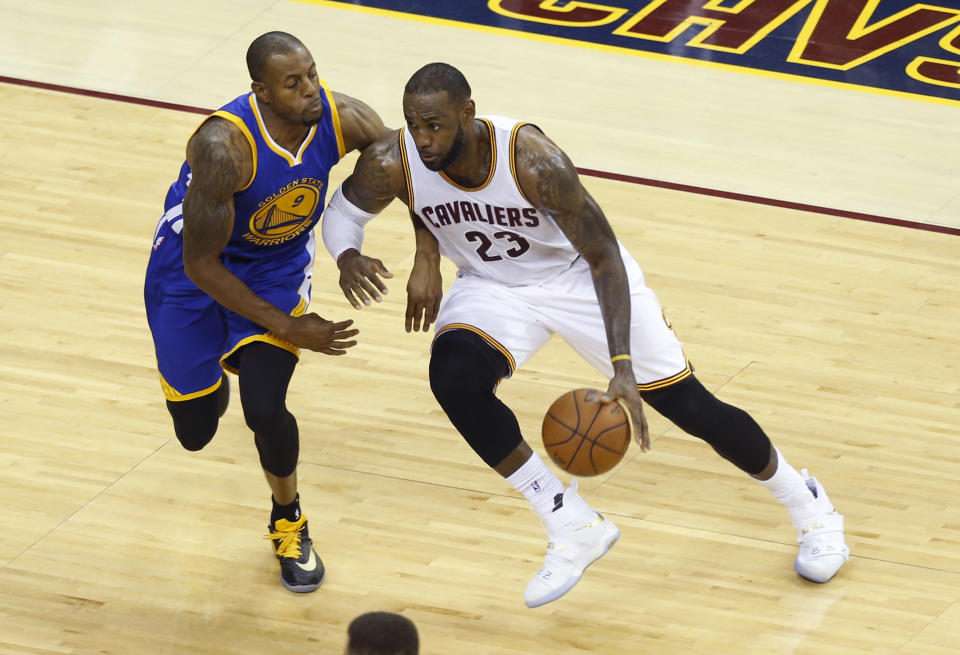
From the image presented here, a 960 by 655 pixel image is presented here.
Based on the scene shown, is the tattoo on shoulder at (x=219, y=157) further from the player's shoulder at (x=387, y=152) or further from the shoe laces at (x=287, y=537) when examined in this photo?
the shoe laces at (x=287, y=537)

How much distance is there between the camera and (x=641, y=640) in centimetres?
486

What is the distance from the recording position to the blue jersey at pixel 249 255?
15.9 feet

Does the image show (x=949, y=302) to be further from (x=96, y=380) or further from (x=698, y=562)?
(x=96, y=380)

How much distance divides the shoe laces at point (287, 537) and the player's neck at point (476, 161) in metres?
1.29

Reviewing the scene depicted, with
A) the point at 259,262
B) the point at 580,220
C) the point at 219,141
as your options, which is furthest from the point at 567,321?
the point at 219,141

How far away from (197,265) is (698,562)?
1.99 metres

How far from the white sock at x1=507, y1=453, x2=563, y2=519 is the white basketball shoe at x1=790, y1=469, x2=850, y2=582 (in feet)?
2.92

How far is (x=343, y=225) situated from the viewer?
504 centimetres

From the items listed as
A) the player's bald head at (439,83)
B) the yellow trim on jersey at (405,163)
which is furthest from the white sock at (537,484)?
the player's bald head at (439,83)

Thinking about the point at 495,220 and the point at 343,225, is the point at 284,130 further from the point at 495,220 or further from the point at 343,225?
the point at 495,220

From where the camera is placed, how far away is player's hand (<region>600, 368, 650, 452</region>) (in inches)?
179

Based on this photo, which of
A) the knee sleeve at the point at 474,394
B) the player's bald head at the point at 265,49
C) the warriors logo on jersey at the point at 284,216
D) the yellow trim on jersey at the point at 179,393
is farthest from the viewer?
the yellow trim on jersey at the point at 179,393

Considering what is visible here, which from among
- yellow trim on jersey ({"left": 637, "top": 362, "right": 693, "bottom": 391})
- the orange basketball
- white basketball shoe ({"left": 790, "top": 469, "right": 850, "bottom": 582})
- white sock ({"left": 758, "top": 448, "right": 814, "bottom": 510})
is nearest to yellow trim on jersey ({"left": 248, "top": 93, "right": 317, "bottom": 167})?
the orange basketball

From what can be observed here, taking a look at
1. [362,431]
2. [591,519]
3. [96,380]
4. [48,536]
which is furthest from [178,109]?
[591,519]
